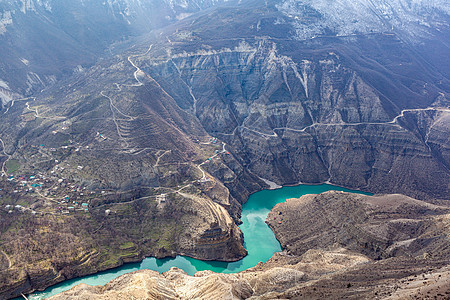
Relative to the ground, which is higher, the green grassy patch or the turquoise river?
the green grassy patch

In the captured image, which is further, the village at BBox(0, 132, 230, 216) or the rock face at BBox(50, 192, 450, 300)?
the village at BBox(0, 132, 230, 216)

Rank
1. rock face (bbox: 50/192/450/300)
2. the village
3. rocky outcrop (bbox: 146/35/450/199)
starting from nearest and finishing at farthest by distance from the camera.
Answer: rock face (bbox: 50/192/450/300) → the village → rocky outcrop (bbox: 146/35/450/199)

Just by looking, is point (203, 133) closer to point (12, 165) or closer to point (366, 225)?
point (12, 165)

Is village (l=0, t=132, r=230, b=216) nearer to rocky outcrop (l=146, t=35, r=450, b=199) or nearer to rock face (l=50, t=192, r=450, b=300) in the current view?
rock face (l=50, t=192, r=450, b=300)

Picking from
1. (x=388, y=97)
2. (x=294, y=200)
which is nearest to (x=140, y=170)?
(x=294, y=200)

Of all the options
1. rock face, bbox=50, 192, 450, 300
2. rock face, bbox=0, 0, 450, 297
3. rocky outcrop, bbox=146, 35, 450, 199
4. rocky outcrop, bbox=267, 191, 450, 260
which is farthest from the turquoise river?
rocky outcrop, bbox=146, 35, 450, 199

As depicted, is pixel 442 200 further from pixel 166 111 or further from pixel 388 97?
pixel 166 111
